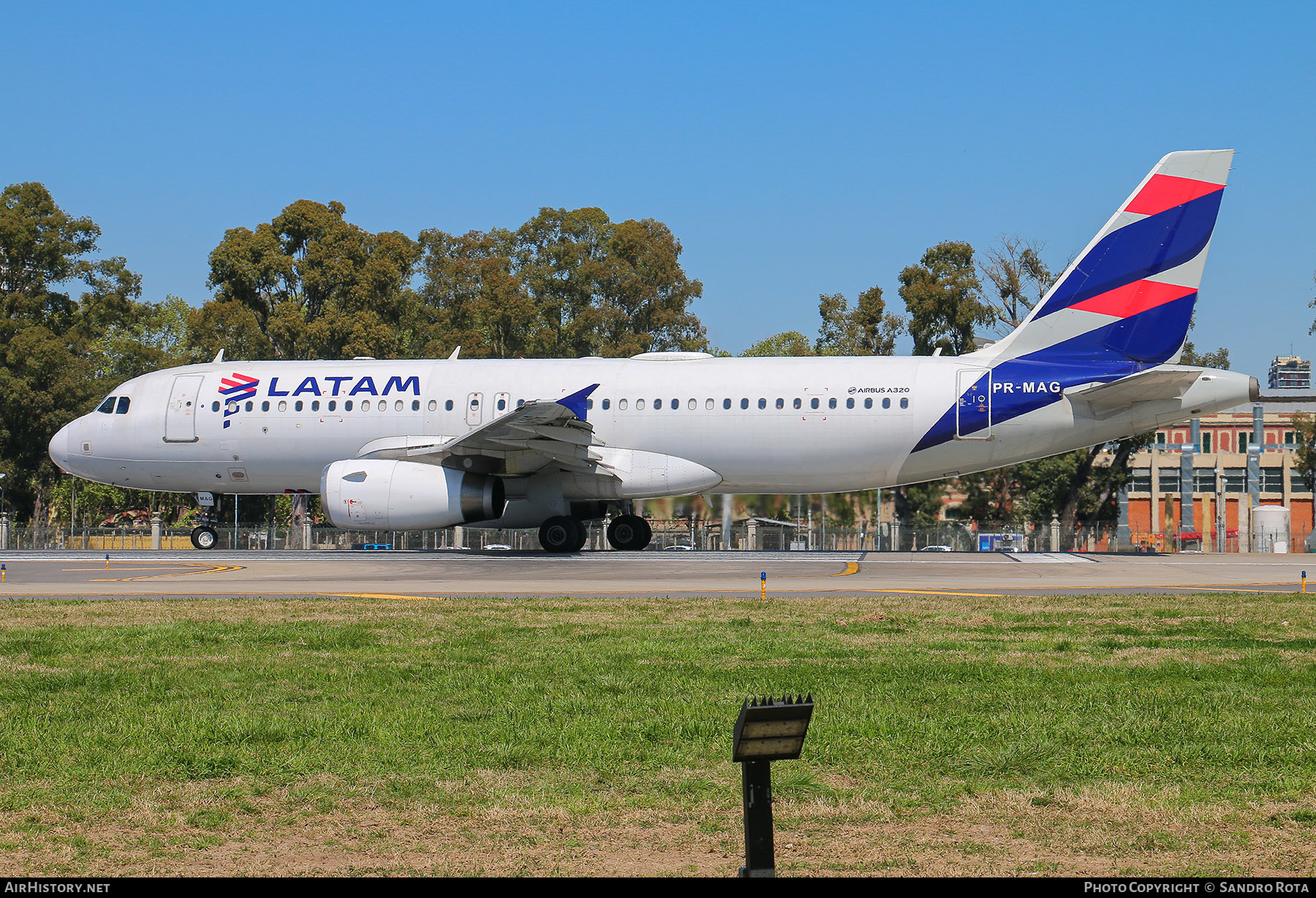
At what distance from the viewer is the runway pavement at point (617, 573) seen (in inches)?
707

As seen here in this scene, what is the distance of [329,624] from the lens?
13391mm

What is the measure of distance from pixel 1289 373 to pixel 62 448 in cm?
9580

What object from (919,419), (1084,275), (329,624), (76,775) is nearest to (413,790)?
(76,775)

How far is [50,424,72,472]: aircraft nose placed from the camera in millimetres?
29797

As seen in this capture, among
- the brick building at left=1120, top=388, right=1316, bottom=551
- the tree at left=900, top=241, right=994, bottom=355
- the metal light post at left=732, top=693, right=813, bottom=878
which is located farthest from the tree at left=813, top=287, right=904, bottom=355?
the metal light post at left=732, top=693, right=813, bottom=878

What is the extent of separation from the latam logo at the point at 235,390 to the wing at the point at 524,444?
11.1 feet

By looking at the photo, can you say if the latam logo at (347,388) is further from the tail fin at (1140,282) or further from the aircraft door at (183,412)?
A: the tail fin at (1140,282)

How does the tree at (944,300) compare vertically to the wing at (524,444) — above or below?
above

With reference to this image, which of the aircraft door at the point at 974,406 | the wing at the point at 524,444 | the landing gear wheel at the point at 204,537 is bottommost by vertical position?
the landing gear wheel at the point at 204,537

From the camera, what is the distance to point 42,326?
5481cm

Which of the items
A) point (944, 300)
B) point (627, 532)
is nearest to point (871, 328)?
point (944, 300)

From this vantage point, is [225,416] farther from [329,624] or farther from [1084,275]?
[1084,275]

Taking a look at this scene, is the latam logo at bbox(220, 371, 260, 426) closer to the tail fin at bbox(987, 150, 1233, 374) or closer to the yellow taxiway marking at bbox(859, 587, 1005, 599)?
the tail fin at bbox(987, 150, 1233, 374)

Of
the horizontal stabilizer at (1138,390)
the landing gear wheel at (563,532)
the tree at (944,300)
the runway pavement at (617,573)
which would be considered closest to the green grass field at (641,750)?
the runway pavement at (617,573)
